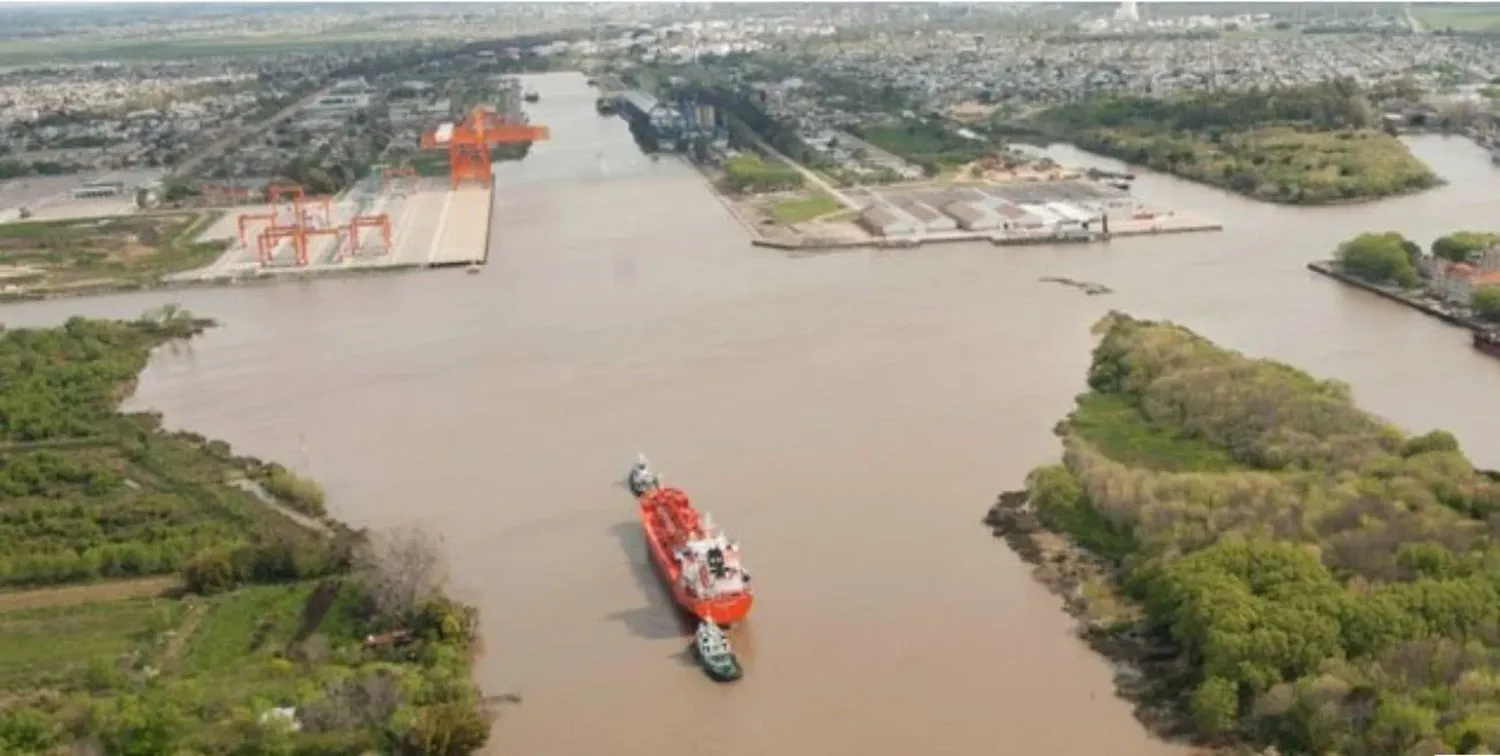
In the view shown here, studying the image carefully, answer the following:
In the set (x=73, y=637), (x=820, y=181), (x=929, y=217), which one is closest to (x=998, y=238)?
(x=929, y=217)

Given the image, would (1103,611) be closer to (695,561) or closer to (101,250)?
(695,561)

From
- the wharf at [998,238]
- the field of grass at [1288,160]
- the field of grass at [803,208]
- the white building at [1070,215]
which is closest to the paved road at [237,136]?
the field of grass at [803,208]

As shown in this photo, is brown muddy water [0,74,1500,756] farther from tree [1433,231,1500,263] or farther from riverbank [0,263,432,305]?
tree [1433,231,1500,263]

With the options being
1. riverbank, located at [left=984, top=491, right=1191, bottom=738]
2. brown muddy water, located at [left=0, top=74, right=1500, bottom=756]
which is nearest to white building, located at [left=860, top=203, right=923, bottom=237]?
brown muddy water, located at [left=0, top=74, right=1500, bottom=756]

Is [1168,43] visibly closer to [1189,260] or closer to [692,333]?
[1189,260]

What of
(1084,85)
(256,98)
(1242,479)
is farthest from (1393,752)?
(256,98)

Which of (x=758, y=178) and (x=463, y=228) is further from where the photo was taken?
(x=758, y=178)
